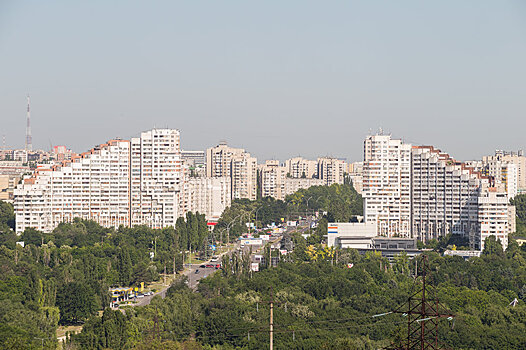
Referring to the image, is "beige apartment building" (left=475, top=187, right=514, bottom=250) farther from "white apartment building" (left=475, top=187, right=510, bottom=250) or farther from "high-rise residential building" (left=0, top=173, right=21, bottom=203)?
"high-rise residential building" (left=0, top=173, right=21, bottom=203)

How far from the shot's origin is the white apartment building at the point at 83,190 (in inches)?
2330

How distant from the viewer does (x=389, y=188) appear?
59562mm

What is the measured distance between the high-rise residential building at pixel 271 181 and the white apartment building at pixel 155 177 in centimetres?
3145

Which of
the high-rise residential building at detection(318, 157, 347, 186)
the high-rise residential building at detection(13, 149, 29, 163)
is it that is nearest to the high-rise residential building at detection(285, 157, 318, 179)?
the high-rise residential building at detection(318, 157, 347, 186)

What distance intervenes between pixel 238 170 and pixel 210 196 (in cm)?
1354

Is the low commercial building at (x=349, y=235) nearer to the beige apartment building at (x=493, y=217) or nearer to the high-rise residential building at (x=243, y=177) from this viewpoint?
the beige apartment building at (x=493, y=217)

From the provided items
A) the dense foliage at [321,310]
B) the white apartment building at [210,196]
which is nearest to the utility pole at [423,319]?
the dense foliage at [321,310]

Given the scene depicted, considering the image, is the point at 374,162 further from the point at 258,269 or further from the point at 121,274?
the point at 121,274

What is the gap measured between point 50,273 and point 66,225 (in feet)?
56.8

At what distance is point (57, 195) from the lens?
60406 mm

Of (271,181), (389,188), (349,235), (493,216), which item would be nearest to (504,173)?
(389,188)

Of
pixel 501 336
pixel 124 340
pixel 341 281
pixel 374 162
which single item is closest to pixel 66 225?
pixel 374 162

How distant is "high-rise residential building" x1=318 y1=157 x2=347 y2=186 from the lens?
370ft

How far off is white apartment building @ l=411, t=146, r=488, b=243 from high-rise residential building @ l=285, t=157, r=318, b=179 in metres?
59.1
